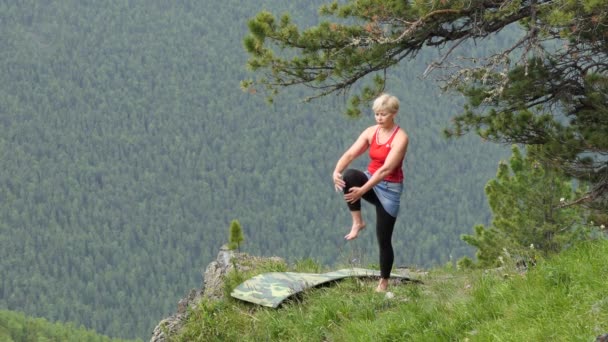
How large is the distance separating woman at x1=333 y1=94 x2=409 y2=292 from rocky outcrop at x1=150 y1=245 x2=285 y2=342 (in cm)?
219

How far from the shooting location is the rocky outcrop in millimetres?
8359

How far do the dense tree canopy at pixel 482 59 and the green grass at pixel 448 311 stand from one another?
273 centimetres

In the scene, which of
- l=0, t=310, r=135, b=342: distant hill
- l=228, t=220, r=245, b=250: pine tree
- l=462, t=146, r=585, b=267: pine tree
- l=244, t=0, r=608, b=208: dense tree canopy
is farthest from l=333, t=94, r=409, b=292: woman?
l=0, t=310, r=135, b=342: distant hill

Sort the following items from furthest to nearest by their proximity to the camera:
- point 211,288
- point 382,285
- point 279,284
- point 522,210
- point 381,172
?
point 522,210 → point 211,288 → point 279,284 → point 382,285 → point 381,172

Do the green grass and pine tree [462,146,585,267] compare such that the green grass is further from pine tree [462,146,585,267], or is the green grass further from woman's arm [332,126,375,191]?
pine tree [462,146,585,267]

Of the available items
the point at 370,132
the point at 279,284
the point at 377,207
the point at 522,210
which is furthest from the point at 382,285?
the point at 522,210

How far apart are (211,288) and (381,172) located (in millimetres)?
3036

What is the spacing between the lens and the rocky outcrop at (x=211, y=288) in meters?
8.36

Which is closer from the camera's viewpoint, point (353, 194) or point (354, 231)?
point (353, 194)

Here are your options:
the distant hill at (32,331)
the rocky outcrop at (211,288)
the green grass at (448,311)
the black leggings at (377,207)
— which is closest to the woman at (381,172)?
the black leggings at (377,207)

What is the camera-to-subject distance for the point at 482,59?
9.54m

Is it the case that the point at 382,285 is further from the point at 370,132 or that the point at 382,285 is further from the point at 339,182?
the point at 370,132

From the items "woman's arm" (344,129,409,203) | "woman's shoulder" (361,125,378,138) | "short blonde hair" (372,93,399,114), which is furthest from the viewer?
"woman's shoulder" (361,125,378,138)

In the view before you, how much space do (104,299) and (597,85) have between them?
594ft
